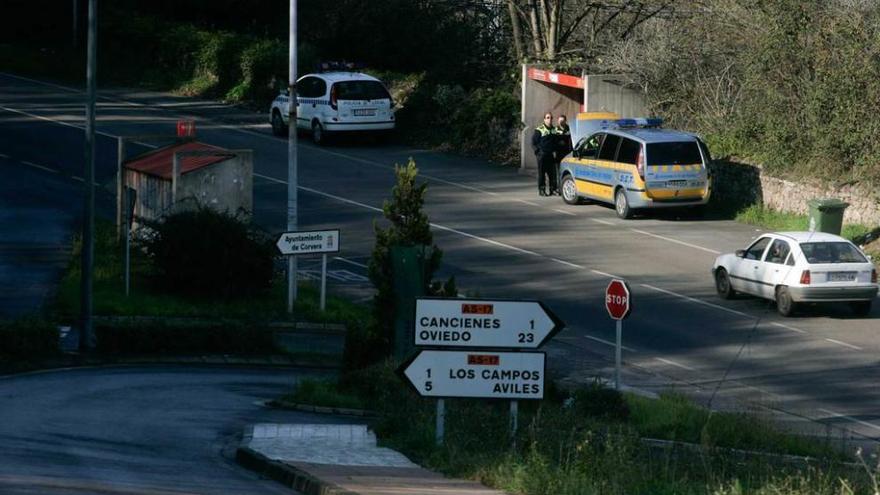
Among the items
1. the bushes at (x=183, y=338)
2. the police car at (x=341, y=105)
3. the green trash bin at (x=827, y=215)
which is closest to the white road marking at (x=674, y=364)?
the bushes at (x=183, y=338)

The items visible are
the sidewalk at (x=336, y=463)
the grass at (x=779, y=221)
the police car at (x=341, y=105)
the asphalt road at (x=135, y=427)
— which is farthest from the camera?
Answer: the police car at (x=341, y=105)

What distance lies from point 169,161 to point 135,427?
12.8m

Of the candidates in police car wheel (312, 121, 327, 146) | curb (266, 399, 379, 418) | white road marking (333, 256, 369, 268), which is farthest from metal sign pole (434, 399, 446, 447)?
police car wheel (312, 121, 327, 146)

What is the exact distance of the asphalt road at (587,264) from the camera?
2019 cm

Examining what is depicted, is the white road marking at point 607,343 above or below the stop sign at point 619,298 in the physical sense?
below

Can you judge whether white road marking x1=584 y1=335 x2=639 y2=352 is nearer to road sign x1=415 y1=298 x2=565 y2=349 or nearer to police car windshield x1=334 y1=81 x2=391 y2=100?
road sign x1=415 y1=298 x2=565 y2=349

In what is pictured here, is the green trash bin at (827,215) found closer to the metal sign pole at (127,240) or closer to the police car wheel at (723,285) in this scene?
the police car wheel at (723,285)

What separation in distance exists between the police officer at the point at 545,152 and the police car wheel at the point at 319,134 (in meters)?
7.93

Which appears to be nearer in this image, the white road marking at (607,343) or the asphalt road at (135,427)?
the asphalt road at (135,427)

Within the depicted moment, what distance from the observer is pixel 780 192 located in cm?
3136

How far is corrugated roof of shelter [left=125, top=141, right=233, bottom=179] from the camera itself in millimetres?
27578

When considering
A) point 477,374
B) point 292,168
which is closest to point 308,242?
point 292,168

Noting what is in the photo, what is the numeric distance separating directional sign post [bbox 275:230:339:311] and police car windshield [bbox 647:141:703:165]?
8979 mm

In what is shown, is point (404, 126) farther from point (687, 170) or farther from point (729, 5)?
point (687, 170)
